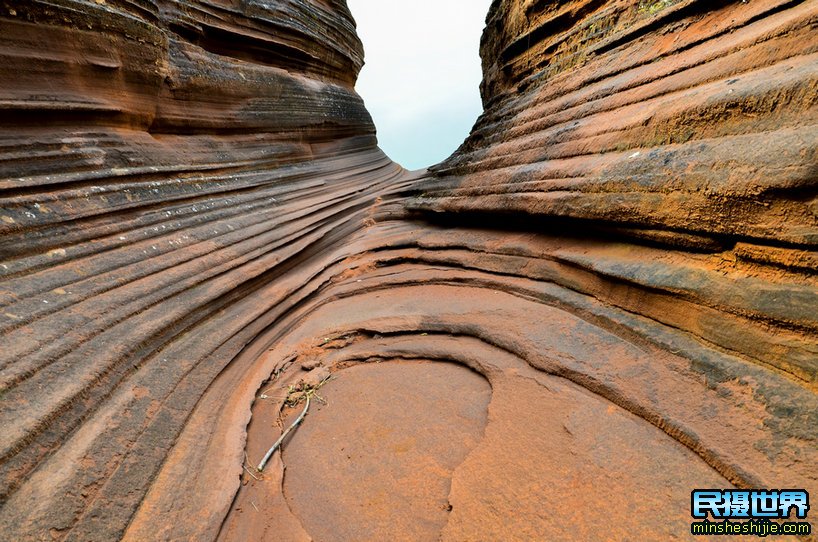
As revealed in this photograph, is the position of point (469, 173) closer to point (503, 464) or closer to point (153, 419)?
point (503, 464)

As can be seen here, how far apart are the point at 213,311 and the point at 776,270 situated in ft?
14.3

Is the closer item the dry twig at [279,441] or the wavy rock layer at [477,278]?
the wavy rock layer at [477,278]

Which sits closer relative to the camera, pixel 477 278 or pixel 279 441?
pixel 279 441

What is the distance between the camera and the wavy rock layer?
1835mm

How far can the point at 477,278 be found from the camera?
13.1ft

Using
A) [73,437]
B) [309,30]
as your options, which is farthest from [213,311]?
[309,30]

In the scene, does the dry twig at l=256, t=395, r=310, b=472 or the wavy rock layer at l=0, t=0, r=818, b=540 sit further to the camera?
the dry twig at l=256, t=395, r=310, b=472

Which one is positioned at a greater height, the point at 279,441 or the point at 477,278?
the point at 477,278

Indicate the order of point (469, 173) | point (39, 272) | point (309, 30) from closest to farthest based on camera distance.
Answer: point (39, 272), point (469, 173), point (309, 30)

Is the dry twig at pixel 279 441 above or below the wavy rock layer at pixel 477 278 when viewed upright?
below

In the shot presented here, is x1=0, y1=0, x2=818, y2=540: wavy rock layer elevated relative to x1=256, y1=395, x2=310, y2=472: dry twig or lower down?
elevated

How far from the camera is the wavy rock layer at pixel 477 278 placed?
6.02 feet

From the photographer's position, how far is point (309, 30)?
830 centimetres

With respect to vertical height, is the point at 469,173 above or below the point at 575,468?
above
